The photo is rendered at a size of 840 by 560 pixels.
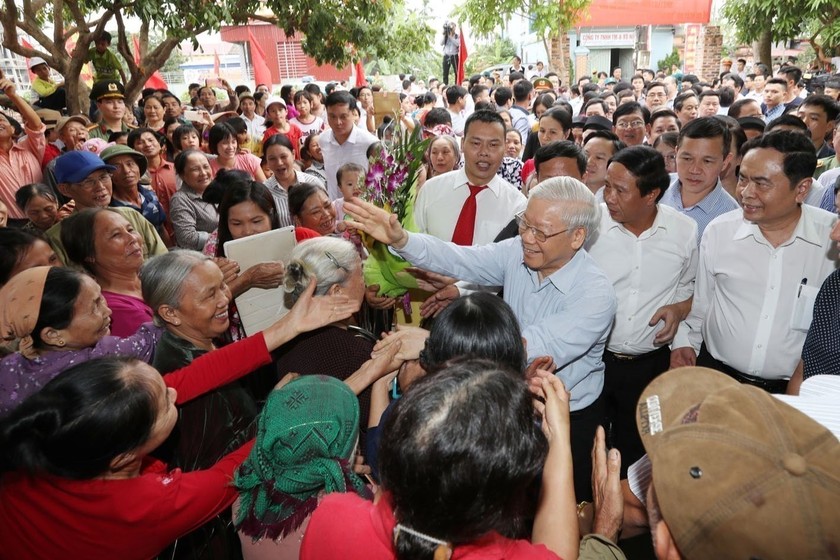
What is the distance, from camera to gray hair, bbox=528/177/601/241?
223cm

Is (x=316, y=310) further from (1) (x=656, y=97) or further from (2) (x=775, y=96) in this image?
(1) (x=656, y=97)

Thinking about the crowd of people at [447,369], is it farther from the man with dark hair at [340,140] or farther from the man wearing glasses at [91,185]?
the man with dark hair at [340,140]

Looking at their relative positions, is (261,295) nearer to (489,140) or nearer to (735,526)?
(489,140)

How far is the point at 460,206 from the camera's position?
12.3 ft

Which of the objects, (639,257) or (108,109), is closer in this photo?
(639,257)

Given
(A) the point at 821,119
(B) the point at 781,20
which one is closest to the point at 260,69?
(A) the point at 821,119

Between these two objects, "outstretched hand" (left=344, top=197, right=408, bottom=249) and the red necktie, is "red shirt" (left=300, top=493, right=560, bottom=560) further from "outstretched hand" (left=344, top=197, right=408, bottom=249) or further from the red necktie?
the red necktie

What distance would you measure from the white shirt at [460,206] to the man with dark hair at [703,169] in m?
1.05

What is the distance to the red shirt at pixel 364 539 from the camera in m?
1.12

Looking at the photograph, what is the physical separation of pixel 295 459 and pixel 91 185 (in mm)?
3167

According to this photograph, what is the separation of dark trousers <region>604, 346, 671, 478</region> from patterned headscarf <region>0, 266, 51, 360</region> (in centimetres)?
272

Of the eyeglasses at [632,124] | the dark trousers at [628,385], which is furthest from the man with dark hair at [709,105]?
the dark trousers at [628,385]

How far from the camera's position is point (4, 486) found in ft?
5.16

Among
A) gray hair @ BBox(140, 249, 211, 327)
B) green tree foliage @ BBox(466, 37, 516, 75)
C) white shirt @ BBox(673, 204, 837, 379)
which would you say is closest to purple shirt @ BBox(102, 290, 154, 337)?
gray hair @ BBox(140, 249, 211, 327)
